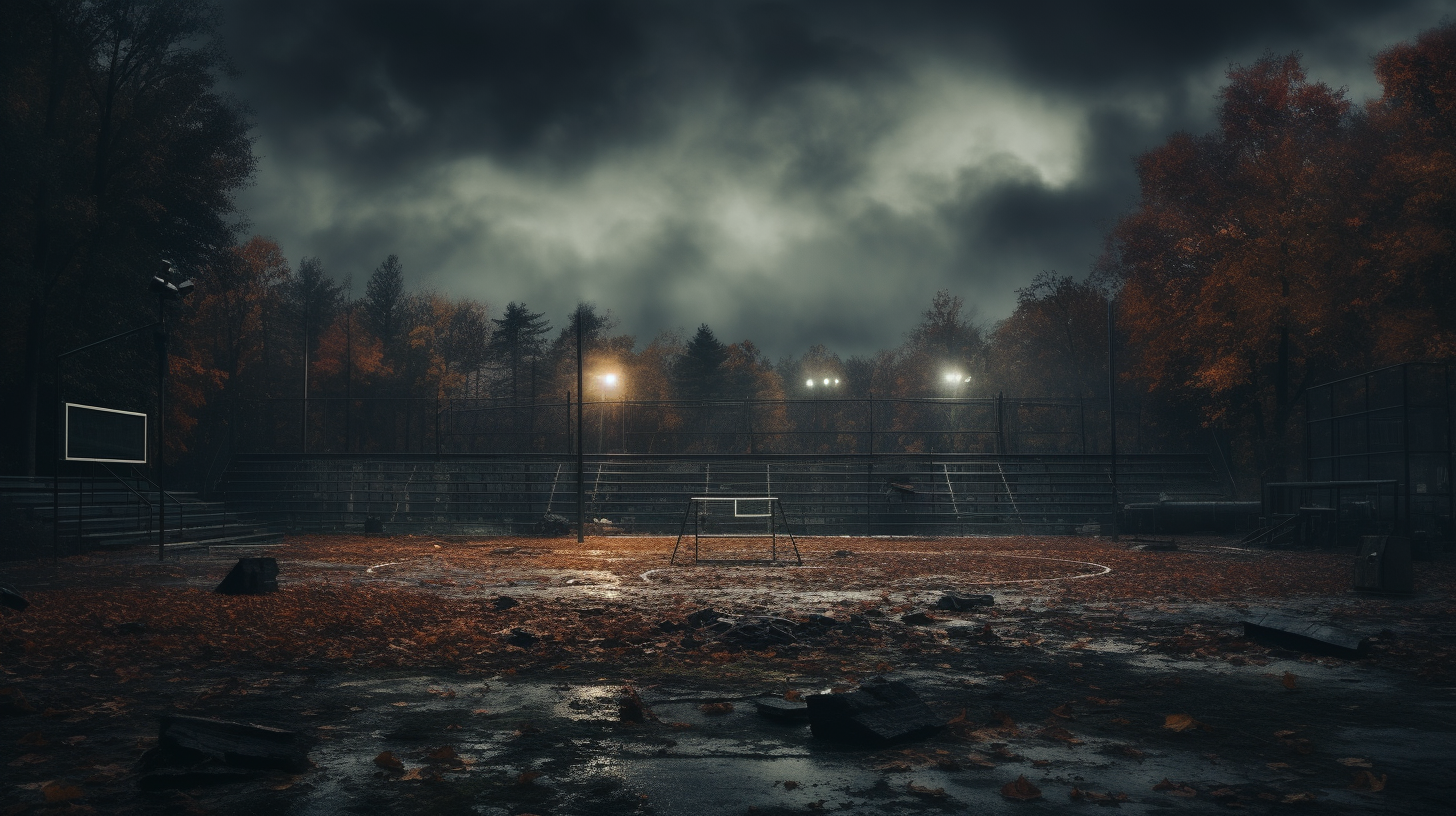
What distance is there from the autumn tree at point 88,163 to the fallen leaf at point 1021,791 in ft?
92.1

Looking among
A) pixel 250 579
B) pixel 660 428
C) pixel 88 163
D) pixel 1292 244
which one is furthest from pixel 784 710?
pixel 660 428

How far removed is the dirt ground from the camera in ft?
13.5

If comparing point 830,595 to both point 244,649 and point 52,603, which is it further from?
point 52,603

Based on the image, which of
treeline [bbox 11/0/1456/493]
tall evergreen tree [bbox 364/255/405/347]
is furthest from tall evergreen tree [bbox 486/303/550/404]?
treeline [bbox 11/0/1456/493]

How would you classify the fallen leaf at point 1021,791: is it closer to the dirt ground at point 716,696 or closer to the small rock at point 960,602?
the dirt ground at point 716,696

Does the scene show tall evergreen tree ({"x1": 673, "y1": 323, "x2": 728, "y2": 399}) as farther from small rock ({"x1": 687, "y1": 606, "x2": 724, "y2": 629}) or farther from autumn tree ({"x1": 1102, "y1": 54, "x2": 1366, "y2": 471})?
small rock ({"x1": 687, "y1": 606, "x2": 724, "y2": 629})

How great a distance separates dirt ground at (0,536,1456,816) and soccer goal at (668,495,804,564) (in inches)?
160

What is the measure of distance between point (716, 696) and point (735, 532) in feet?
69.3

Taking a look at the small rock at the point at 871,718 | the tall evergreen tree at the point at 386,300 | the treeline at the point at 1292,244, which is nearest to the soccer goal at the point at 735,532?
the small rock at the point at 871,718

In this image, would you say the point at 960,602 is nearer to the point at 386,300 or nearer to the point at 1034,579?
the point at 1034,579

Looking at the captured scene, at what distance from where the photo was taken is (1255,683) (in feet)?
21.2

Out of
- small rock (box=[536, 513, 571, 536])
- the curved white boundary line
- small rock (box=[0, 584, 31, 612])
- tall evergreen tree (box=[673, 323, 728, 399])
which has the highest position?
tall evergreen tree (box=[673, 323, 728, 399])

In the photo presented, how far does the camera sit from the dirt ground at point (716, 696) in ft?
13.5

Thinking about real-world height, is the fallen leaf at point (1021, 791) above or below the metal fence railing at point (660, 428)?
below
